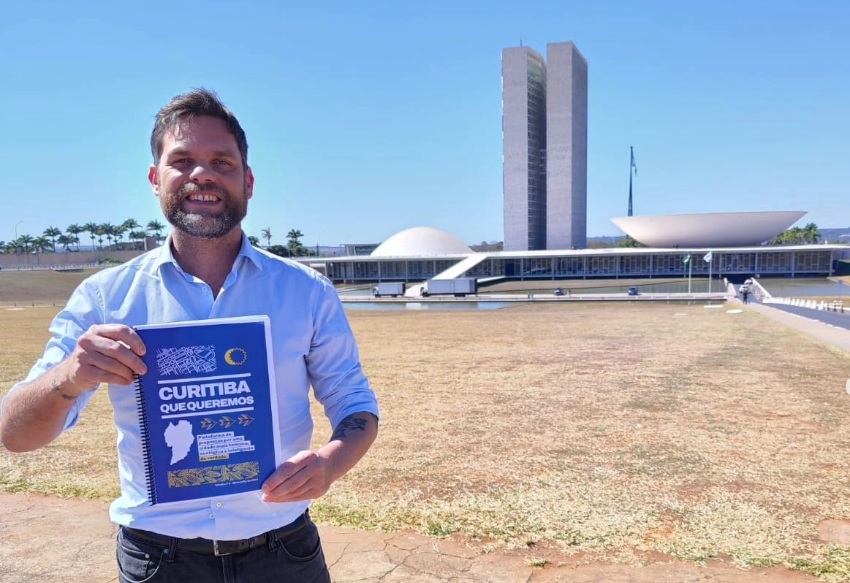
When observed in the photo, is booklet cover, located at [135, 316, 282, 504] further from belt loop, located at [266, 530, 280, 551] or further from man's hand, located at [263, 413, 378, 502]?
belt loop, located at [266, 530, 280, 551]

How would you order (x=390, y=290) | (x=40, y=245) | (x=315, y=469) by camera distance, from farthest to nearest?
(x=40, y=245), (x=390, y=290), (x=315, y=469)

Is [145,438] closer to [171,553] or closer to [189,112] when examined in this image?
[171,553]

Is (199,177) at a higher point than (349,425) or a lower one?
higher

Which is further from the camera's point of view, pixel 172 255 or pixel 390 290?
pixel 390 290

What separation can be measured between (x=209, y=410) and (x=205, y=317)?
1.13 feet

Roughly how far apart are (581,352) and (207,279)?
1337 centimetres

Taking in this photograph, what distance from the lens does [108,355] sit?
154cm

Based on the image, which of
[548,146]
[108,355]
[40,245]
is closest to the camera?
[108,355]

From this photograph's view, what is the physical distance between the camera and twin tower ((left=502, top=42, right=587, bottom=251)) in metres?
80.8

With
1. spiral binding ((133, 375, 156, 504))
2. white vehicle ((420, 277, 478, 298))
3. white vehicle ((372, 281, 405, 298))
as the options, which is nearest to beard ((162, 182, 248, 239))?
spiral binding ((133, 375, 156, 504))

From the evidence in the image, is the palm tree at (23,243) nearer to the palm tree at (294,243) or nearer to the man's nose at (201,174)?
the palm tree at (294,243)

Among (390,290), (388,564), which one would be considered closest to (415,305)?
(390,290)

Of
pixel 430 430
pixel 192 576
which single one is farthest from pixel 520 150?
pixel 192 576

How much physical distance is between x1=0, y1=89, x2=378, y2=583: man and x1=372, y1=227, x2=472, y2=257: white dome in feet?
269
